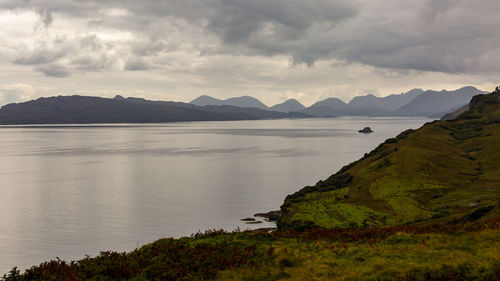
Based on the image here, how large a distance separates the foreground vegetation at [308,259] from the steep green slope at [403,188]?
162 feet

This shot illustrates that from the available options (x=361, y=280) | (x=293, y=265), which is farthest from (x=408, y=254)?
(x=293, y=265)

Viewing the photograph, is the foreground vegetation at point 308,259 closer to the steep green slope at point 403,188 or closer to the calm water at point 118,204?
the steep green slope at point 403,188

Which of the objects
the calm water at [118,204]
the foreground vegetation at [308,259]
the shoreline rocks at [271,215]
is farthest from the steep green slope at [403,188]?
the foreground vegetation at [308,259]

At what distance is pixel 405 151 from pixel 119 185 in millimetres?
115553

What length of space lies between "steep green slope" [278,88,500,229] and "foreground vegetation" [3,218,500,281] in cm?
4946

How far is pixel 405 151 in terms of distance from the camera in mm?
160500

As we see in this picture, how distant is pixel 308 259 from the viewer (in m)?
23.6

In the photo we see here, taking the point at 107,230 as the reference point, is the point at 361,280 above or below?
above

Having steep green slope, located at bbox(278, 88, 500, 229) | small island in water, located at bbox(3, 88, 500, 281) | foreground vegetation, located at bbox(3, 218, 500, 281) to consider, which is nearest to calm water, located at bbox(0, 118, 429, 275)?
steep green slope, located at bbox(278, 88, 500, 229)

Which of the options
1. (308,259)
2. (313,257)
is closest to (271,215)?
(313,257)

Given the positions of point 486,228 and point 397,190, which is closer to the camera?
point 486,228

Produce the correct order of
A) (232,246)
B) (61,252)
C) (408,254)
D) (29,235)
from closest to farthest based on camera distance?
1. (408,254)
2. (232,246)
3. (61,252)
4. (29,235)

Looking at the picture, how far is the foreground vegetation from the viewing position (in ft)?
66.9

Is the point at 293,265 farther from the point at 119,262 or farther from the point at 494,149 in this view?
the point at 494,149
